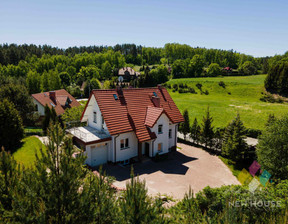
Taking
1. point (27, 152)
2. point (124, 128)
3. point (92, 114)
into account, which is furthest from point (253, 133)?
point (27, 152)

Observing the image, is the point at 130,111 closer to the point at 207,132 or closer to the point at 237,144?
the point at 207,132

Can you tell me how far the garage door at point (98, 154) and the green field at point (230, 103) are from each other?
2540 cm

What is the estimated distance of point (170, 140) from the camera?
2675 cm

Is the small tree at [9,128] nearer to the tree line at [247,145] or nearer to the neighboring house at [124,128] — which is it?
the neighboring house at [124,128]

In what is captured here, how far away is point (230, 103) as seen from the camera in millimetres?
57062

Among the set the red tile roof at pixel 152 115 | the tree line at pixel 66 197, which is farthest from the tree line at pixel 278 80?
the tree line at pixel 66 197

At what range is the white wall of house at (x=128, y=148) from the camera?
22.1 meters

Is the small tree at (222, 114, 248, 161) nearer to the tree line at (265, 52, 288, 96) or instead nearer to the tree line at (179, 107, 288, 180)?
the tree line at (179, 107, 288, 180)

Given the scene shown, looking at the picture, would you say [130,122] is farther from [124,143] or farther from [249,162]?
[249,162]

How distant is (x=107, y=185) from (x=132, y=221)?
4.89 ft

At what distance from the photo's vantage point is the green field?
43.3m

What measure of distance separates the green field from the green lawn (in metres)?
31.7

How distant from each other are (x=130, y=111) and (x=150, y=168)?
701 cm

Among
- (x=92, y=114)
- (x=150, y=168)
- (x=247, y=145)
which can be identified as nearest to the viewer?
(x=150, y=168)
